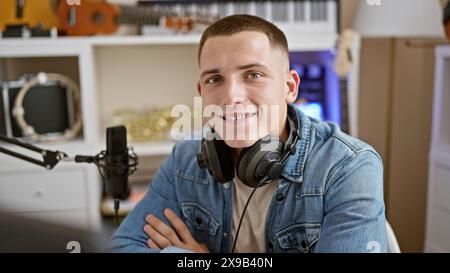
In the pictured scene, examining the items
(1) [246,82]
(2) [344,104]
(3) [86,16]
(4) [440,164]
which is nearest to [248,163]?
(1) [246,82]

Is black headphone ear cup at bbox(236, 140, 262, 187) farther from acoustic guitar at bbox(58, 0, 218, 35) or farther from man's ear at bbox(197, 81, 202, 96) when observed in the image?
acoustic guitar at bbox(58, 0, 218, 35)

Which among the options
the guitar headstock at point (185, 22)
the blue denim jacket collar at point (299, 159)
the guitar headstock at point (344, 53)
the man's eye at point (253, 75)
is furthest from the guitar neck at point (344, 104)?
the guitar headstock at point (185, 22)

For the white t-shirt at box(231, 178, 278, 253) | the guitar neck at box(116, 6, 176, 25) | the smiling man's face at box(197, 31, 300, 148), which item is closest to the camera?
the smiling man's face at box(197, 31, 300, 148)

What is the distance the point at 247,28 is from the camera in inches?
23.7

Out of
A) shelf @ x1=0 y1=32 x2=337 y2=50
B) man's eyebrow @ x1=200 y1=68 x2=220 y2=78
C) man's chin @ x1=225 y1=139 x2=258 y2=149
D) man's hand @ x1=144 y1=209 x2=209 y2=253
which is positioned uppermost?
shelf @ x1=0 y1=32 x2=337 y2=50

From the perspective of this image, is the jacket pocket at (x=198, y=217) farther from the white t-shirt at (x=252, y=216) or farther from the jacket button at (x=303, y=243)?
the jacket button at (x=303, y=243)

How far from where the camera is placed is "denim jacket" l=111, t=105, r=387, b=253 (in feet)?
2.04

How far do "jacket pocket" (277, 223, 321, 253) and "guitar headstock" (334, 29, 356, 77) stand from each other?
28 cm

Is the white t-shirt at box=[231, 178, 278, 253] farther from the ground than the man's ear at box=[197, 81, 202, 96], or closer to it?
closer to it

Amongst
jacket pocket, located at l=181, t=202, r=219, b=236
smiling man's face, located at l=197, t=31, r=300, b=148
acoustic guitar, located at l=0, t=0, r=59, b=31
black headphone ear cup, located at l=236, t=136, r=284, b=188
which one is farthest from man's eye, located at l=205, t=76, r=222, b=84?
acoustic guitar, located at l=0, t=0, r=59, b=31

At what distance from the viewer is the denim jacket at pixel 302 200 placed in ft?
2.04

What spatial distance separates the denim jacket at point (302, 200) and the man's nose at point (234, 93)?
0.11 metres

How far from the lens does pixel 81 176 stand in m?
0.78
